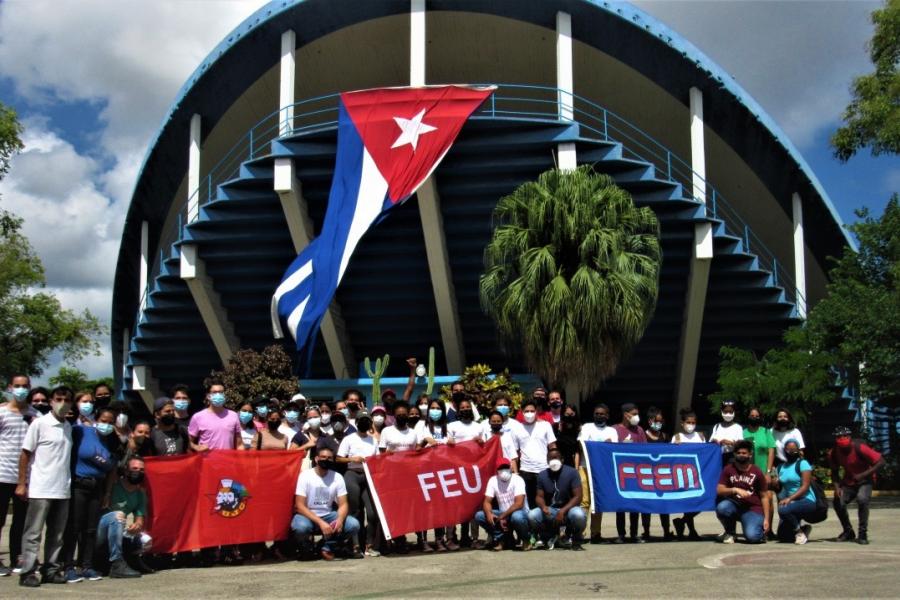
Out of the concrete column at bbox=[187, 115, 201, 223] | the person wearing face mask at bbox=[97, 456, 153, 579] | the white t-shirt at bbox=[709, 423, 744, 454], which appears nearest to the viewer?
the person wearing face mask at bbox=[97, 456, 153, 579]

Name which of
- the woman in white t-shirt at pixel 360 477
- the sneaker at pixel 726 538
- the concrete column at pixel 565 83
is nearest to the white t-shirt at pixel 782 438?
the sneaker at pixel 726 538

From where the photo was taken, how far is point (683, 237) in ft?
79.3

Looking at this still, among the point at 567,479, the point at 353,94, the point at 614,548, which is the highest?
the point at 353,94

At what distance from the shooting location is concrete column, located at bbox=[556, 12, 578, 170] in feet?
74.2

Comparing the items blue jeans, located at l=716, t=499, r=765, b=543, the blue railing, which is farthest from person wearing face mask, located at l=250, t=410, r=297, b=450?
the blue railing

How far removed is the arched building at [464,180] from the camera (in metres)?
23.8

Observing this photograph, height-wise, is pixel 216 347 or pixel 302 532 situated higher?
pixel 216 347

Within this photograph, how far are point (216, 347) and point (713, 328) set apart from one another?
49.2 feet

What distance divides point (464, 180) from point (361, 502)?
44.9ft

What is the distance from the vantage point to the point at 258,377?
24.8 metres

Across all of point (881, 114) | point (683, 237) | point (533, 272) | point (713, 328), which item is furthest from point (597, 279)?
point (713, 328)

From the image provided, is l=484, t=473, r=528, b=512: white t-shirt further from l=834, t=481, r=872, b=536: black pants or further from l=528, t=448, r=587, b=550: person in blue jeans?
l=834, t=481, r=872, b=536: black pants

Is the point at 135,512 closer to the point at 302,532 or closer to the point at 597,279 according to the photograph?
the point at 302,532

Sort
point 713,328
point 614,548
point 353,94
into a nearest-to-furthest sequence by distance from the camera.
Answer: point 614,548 → point 353,94 → point 713,328
